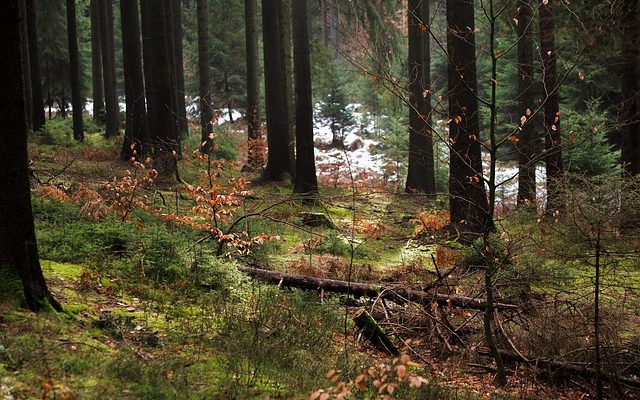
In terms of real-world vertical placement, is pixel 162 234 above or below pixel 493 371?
above

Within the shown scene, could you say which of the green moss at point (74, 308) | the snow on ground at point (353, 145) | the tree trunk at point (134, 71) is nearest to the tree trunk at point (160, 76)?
the tree trunk at point (134, 71)

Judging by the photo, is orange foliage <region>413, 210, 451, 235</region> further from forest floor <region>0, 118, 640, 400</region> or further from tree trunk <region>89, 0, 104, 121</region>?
tree trunk <region>89, 0, 104, 121</region>

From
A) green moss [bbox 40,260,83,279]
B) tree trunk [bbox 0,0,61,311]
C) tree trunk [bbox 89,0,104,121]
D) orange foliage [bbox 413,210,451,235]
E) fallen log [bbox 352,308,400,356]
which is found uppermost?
tree trunk [bbox 89,0,104,121]

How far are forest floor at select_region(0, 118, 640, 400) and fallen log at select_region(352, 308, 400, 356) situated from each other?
148 mm

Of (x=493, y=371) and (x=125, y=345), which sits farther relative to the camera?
(x=493, y=371)

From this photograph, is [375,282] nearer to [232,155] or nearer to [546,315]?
[546,315]

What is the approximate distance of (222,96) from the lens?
38.7 metres

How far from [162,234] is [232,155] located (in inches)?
633

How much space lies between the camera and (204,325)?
18.3ft

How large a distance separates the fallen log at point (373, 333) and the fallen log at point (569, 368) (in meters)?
1.21

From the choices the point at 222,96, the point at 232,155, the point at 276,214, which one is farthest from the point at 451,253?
the point at 222,96

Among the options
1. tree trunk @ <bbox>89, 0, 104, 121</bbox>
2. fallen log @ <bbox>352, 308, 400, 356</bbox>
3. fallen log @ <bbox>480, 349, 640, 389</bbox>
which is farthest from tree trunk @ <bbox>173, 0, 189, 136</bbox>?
fallen log @ <bbox>480, 349, 640, 389</bbox>

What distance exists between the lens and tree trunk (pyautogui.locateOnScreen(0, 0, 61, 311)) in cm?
432

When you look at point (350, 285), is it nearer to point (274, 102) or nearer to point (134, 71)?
point (274, 102)
